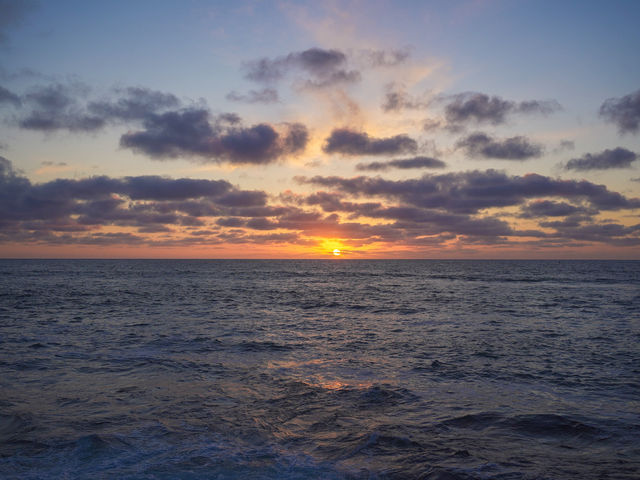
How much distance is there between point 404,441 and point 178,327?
22.0 meters

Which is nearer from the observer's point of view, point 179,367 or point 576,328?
point 179,367

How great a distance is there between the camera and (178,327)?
93.7ft

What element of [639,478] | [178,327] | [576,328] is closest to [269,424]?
[639,478]

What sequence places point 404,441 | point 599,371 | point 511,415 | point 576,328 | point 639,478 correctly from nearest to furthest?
point 639,478, point 404,441, point 511,415, point 599,371, point 576,328

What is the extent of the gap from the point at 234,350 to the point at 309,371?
569 cm

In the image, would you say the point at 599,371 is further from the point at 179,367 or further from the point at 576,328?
the point at 179,367

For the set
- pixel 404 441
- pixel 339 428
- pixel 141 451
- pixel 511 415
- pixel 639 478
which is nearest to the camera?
pixel 639 478

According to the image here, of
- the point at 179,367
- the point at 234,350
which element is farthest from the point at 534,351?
the point at 179,367

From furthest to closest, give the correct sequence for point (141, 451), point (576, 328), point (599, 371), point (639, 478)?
1. point (576, 328)
2. point (599, 371)
3. point (141, 451)
4. point (639, 478)

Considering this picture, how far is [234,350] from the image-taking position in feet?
69.4

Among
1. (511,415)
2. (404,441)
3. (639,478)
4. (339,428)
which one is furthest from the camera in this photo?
(511,415)

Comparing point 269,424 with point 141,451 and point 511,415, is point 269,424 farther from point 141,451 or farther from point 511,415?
point 511,415

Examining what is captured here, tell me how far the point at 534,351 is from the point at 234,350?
50.9 ft

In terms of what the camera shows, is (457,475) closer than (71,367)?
Yes
